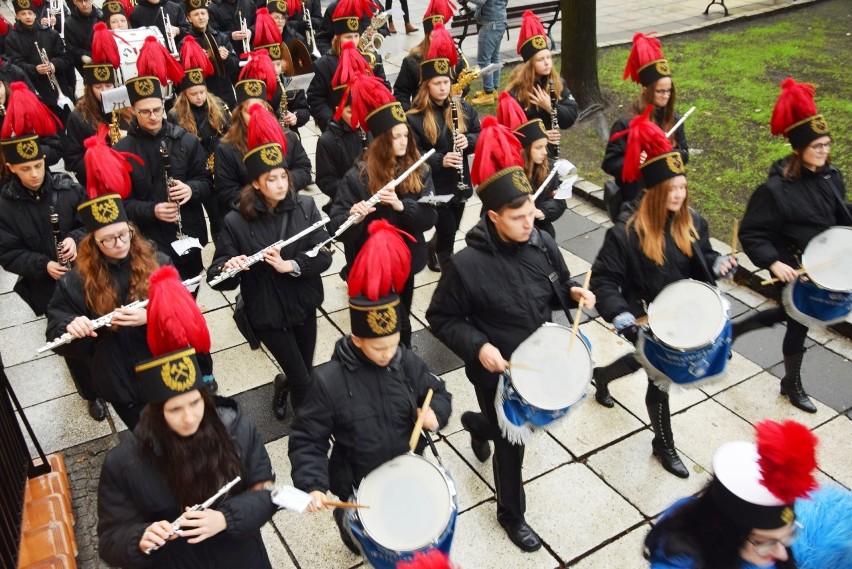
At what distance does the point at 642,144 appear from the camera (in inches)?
203

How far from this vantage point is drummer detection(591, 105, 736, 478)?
479cm

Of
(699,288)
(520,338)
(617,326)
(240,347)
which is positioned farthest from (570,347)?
(240,347)

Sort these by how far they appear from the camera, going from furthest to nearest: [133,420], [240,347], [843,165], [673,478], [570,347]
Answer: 1. [843,165]
2. [240,347]
3. [673,478]
4. [133,420]
5. [570,347]

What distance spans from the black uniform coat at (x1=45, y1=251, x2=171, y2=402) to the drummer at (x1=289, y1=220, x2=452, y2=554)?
1332mm

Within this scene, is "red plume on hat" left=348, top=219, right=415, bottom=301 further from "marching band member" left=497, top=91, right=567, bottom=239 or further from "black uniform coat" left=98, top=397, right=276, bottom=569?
"marching band member" left=497, top=91, right=567, bottom=239

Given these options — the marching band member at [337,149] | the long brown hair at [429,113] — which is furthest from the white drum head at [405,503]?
the long brown hair at [429,113]

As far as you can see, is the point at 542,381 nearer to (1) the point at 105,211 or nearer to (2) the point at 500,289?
(2) the point at 500,289

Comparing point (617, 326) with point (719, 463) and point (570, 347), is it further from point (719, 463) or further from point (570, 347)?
point (719, 463)

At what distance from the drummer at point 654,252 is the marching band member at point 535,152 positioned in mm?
982

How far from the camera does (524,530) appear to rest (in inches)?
187

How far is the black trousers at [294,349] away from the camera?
538 cm

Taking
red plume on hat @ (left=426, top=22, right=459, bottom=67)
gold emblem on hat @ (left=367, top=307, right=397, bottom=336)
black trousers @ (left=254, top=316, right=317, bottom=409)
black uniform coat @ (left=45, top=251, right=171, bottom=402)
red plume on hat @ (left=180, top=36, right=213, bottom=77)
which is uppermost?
red plume on hat @ (left=180, top=36, right=213, bottom=77)

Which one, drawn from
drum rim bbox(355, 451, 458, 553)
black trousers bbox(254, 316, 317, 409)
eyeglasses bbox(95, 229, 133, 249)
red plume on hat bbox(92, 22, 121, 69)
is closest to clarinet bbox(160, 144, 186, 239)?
black trousers bbox(254, 316, 317, 409)

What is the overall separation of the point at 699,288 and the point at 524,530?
1.90 meters
